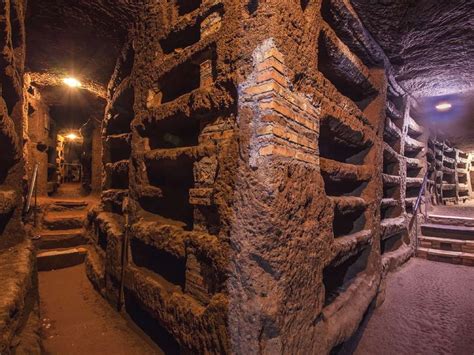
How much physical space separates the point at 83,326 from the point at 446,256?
5.91 m

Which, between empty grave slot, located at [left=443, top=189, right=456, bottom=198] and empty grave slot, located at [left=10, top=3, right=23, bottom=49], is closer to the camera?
empty grave slot, located at [left=10, top=3, right=23, bottom=49]

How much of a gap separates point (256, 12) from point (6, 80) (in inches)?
89.7

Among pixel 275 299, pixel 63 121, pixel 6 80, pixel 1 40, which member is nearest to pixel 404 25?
pixel 275 299

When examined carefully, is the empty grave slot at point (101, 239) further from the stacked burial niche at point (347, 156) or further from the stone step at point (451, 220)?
the stone step at point (451, 220)

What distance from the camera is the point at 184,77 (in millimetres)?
2676

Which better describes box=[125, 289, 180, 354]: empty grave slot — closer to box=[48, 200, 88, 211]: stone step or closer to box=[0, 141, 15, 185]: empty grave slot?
box=[0, 141, 15, 185]: empty grave slot

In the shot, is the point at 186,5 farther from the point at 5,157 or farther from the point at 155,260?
the point at 155,260

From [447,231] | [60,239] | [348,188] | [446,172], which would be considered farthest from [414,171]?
[60,239]

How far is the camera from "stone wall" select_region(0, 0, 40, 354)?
1.53 m

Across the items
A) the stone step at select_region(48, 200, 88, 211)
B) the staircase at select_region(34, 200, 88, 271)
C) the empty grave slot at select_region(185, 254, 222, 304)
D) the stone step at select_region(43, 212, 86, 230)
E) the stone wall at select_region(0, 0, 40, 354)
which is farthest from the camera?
the stone step at select_region(48, 200, 88, 211)

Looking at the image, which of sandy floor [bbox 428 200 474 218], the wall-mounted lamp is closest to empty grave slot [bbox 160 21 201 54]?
the wall-mounted lamp

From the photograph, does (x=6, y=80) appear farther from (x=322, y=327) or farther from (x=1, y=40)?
(x=322, y=327)

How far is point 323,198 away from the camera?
2.11m

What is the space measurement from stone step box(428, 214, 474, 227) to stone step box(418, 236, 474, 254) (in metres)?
0.57
